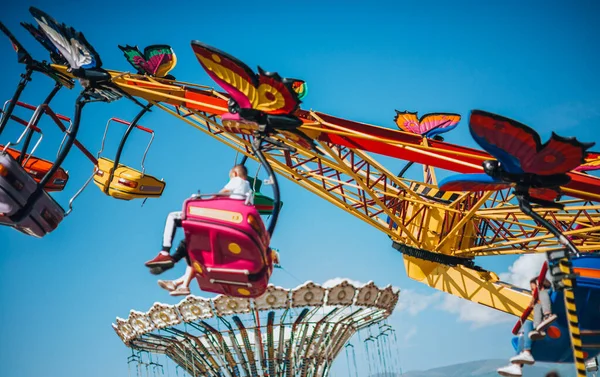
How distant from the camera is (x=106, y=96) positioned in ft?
41.7

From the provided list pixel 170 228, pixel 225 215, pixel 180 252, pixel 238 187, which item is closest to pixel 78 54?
pixel 170 228

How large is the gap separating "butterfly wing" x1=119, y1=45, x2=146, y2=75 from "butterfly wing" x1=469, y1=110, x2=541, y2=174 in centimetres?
721

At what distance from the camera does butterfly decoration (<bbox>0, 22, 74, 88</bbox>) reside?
11795 millimetres

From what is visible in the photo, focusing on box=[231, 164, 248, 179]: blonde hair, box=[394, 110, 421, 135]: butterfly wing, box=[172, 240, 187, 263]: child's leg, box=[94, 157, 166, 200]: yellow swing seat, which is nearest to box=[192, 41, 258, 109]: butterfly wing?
box=[231, 164, 248, 179]: blonde hair

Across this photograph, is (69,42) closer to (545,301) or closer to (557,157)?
(557,157)

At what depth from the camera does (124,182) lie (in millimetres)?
15125

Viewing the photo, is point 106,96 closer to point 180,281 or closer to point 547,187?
point 180,281

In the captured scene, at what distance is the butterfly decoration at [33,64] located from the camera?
11795 mm

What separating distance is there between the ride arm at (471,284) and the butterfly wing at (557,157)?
932 centimetres

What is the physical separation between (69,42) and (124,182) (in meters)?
4.20

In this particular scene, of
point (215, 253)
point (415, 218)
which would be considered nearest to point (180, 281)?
point (215, 253)

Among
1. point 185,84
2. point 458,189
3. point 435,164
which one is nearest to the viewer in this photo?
point 458,189

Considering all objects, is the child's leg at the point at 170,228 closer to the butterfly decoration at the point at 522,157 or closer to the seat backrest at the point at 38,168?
the butterfly decoration at the point at 522,157

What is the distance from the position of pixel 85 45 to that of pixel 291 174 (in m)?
6.10
